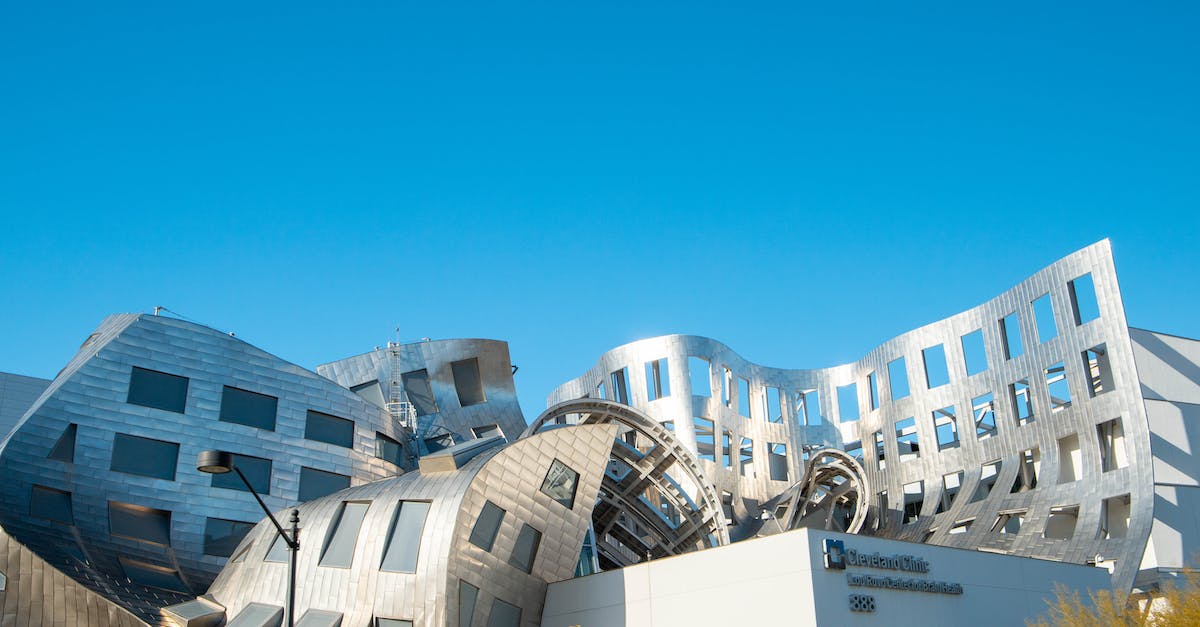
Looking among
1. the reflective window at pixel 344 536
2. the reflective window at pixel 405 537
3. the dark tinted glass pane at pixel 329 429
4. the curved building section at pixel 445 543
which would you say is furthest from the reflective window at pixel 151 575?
the reflective window at pixel 405 537

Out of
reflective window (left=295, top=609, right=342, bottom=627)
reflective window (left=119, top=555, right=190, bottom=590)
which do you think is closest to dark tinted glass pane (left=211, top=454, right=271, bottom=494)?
reflective window (left=119, top=555, right=190, bottom=590)

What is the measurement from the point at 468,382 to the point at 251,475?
15.6 meters

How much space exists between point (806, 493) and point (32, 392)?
151 feet

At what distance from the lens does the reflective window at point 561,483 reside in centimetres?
3434

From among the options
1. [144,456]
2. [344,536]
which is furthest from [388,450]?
[344,536]

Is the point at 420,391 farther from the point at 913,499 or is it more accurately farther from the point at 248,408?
the point at 913,499

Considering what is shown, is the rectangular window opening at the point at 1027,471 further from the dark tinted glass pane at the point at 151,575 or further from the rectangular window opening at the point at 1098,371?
the dark tinted glass pane at the point at 151,575

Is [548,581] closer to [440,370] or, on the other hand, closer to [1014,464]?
[440,370]

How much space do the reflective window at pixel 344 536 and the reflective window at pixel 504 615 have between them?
453cm

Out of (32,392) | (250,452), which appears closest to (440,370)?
(250,452)

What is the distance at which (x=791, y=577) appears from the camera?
28281 mm

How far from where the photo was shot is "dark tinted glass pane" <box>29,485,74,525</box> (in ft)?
119

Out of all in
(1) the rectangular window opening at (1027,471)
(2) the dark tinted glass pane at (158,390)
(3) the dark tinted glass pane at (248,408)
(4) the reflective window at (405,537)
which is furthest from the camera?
(1) the rectangular window opening at (1027,471)

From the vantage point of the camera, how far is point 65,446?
3816 centimetres
